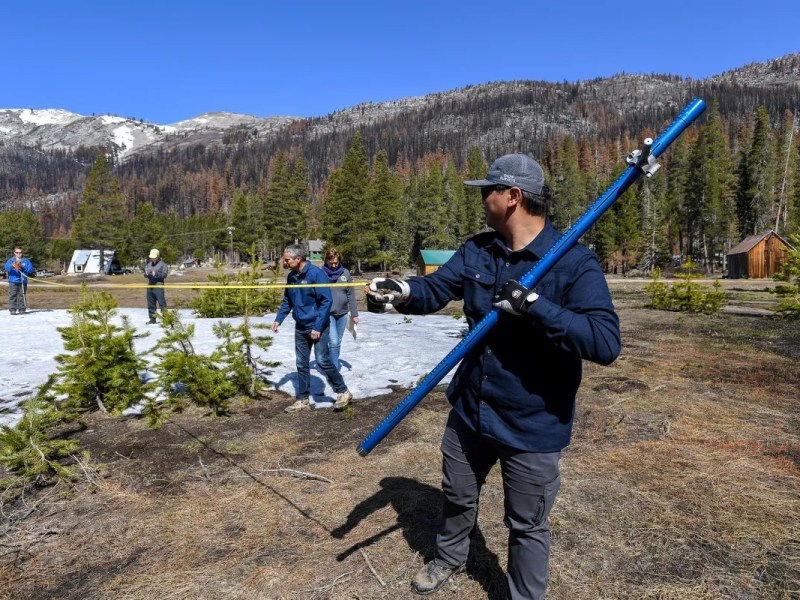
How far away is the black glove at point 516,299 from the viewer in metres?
2.17

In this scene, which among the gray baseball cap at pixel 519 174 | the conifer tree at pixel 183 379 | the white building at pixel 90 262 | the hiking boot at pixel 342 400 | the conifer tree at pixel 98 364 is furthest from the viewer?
the white building at pixel 90 262

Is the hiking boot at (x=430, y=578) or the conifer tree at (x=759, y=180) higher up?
the conifer tree at (x=759, y=180)

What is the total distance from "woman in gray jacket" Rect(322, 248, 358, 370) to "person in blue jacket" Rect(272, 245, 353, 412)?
0.70m

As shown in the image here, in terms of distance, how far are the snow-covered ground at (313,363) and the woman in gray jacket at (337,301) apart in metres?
0.79

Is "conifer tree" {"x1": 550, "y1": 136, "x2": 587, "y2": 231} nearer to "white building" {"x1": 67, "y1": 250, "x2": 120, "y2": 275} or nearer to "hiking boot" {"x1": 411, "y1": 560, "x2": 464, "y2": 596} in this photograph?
"white building" {"x1": 67, "y1": 250, "x2": 120, "y2": 275}

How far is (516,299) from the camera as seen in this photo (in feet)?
7.19

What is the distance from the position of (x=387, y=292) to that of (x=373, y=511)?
85.4 inches

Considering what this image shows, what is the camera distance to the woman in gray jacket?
7.57 metres

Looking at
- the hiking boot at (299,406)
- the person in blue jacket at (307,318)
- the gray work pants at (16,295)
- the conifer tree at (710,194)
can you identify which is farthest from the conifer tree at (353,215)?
the hiking boot at (299,406)

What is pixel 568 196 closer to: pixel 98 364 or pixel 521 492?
pixel 98 364

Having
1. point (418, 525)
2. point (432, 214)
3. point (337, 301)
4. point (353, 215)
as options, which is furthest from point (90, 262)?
point (418, 525)

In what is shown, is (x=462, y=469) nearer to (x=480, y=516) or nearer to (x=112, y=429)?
(x=480, y=516)

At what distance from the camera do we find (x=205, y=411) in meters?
6.68

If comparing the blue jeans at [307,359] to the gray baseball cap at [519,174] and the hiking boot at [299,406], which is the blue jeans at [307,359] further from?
the gray baseball cap at [519,174]
